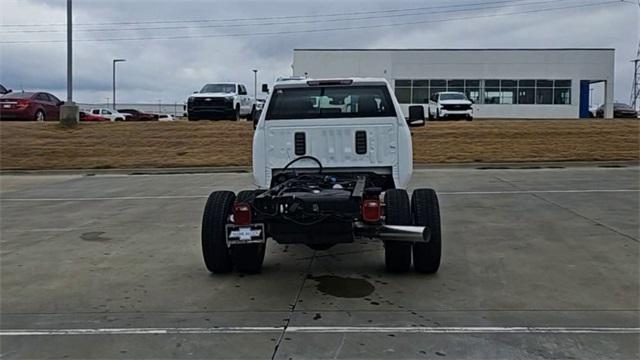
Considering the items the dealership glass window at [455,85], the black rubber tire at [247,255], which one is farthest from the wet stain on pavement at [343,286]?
the dealership glass window at [455,85]

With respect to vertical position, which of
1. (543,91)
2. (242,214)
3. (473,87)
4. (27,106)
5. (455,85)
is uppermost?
(455,85)

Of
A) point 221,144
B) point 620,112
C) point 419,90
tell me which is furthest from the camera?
point 620,112

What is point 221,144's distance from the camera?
2202 centimetres

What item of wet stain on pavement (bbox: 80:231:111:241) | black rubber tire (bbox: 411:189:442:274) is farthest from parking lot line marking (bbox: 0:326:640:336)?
wet stain on pavement (bbox: 80:231:111:241)

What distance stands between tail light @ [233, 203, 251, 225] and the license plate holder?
0.04 metres

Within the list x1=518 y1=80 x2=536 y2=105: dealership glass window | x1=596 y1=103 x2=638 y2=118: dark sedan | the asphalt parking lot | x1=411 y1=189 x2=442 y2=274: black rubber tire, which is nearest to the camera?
the asphalt parking lot

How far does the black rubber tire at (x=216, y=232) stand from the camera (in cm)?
638

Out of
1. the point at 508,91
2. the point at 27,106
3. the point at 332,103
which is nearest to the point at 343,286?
the point at 332,103

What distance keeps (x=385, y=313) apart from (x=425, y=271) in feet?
4.29

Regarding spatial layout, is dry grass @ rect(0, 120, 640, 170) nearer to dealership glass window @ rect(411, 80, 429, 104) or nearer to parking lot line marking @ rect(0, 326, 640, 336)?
parking lot line marking @ rect(0, 326, 640, 336)

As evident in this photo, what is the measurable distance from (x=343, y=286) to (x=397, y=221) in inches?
33.4

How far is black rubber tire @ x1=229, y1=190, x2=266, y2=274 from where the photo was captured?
21.0 ft

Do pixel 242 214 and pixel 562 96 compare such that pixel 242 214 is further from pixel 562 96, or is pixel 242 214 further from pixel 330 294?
pixel 562 96

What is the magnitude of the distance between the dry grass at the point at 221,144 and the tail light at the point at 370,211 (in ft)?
45.7
